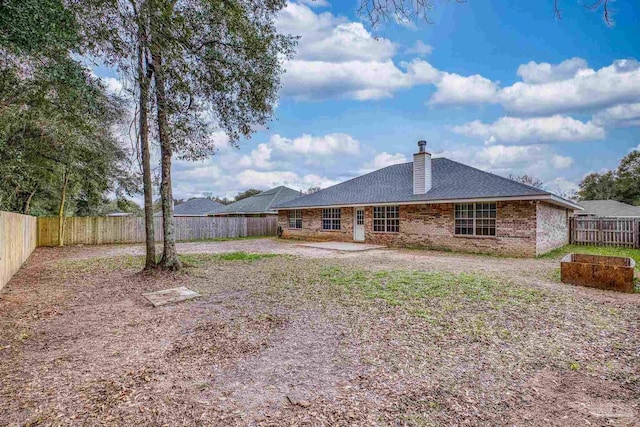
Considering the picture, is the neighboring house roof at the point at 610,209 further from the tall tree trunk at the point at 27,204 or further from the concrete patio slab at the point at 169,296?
the tall tree trunk at the point at 27,204

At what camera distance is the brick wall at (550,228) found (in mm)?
11711

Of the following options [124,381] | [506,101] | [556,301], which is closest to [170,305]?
[124,381]

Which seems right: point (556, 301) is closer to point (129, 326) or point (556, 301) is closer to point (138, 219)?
point (129, 326)

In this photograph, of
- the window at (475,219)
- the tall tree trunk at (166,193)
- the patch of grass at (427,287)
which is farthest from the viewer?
the window at (475,219)

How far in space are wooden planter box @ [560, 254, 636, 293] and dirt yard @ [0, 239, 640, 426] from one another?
0.60 meters

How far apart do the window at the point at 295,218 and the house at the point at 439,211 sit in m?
0.49

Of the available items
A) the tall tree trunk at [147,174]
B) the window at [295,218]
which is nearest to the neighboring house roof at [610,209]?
the window at [295,218]

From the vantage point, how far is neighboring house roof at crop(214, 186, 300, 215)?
26375mm

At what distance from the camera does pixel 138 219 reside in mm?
18922

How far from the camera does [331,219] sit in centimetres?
1812

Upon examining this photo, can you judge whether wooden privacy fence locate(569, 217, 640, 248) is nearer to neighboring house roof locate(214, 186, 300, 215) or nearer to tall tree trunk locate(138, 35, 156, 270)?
tall tree trunk locate(138, 35, 156, 270)

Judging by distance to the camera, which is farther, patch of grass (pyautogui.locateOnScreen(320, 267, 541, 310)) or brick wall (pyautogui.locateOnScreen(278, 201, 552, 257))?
brick wall (pyautogui.locateOnScreen(278, 201, 552, 257))

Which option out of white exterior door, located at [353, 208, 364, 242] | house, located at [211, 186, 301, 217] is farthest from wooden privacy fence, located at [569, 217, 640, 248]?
house, located at [211, 186, 301, 217]

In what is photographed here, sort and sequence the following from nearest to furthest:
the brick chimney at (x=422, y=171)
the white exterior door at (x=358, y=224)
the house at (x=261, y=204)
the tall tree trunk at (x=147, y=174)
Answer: the tall tree trunk at (x=147, y=174) → the brick chimney at (x=422, y=171) → the white exterior door at (x=358, y=224) → the house at (x=261, y=204)
